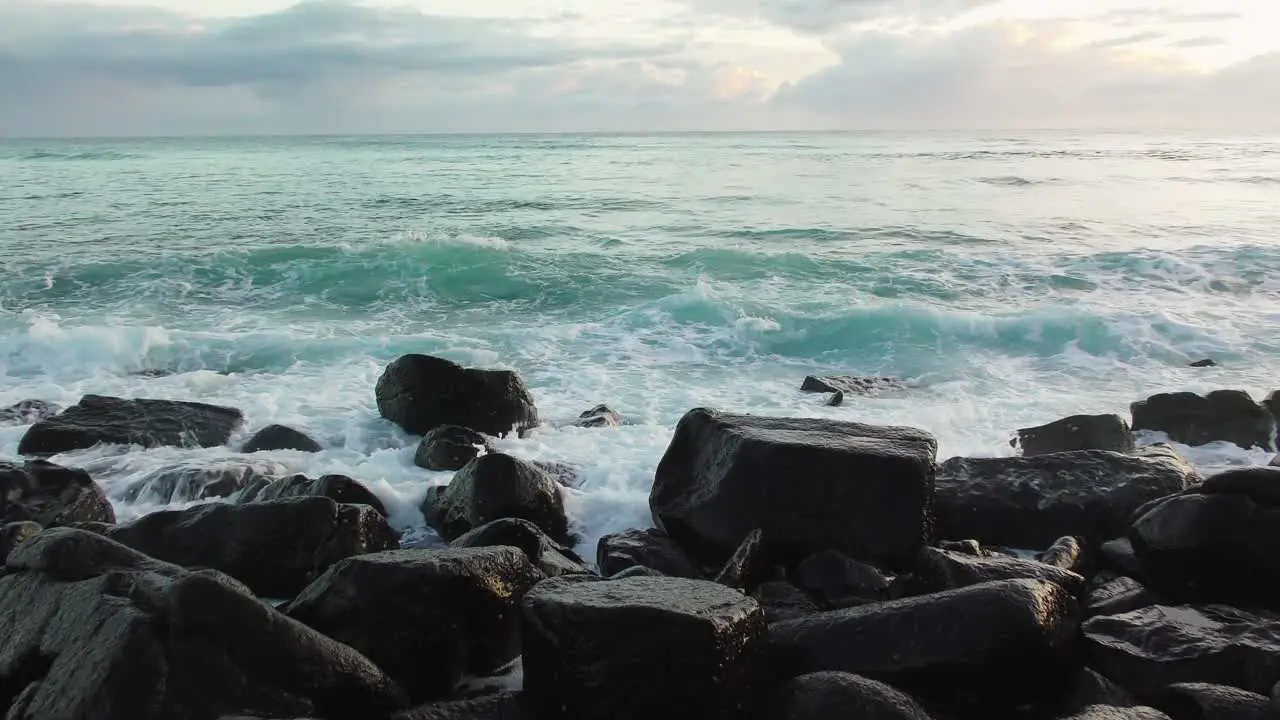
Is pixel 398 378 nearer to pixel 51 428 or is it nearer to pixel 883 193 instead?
pixel 51 428

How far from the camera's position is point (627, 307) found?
13594 mm

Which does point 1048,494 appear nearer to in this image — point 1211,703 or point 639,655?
point 1211,703

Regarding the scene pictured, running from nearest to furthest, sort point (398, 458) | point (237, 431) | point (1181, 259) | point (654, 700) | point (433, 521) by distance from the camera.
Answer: point (654, 700) < point (433, 521) < point (398, 458) < point (237, 431) < point (1181, 259)

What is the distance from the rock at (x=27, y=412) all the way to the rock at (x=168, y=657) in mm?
5286

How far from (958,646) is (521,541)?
226cm

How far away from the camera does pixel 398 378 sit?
7875mm

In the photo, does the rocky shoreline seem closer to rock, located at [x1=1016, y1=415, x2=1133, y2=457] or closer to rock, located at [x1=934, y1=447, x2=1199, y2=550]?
rock, located at [x1=934, y1=447, x2=1199, y2=550]

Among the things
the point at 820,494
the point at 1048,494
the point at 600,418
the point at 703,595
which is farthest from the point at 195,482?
the point at 1048,494

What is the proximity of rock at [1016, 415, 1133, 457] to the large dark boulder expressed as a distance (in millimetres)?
4110

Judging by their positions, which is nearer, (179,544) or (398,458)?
(179,544)

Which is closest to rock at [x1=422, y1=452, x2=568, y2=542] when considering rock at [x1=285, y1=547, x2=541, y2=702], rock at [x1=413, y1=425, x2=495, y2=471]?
rock at [x1=413, y1=425, x2=495, y2=471]

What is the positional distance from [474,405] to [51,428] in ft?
10.7

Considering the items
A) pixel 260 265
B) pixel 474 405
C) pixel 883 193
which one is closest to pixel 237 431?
pixel 474 405

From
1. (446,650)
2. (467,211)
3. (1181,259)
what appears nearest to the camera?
(446,650)
